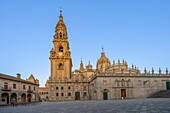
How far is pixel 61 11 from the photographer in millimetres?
85250

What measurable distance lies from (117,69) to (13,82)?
34594 millimetres

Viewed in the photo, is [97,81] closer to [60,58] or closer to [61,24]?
[60,58]

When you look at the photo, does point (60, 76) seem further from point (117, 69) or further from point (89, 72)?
point (89, 72)

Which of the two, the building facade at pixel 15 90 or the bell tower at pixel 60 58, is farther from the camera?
the bell tower at pixel 60 58

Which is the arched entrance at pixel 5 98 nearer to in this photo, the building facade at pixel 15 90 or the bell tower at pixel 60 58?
the building facade at pixel 15 90

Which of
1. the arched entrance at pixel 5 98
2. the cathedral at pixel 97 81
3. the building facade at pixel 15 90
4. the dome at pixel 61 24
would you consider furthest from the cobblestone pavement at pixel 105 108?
the dome at pixel 61 24

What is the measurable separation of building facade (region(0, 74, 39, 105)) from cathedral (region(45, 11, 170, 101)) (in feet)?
29.2

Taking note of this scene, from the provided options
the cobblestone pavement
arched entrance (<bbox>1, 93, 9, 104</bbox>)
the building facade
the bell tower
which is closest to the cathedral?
the bell tower

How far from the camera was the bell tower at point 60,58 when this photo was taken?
73125 millimetres

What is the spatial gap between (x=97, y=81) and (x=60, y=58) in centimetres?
2125

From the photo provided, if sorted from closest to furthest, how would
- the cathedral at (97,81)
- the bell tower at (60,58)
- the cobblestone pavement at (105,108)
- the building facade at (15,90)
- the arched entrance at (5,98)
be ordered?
1. the cobblestone pavement at (105,108)
2. the building facade at (15,90)
3. the arched entrance at (5,98)
4. the cathedral at (97,81)
5. the bell tower at (60,58)

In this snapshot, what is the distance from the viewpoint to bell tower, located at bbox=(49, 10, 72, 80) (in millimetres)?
73125

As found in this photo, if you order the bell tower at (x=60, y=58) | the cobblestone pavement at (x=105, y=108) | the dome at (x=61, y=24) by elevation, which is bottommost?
the cobblestone pavement at (x=105, y=108)

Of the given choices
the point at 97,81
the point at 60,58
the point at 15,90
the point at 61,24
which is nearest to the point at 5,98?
the point at 15,90
